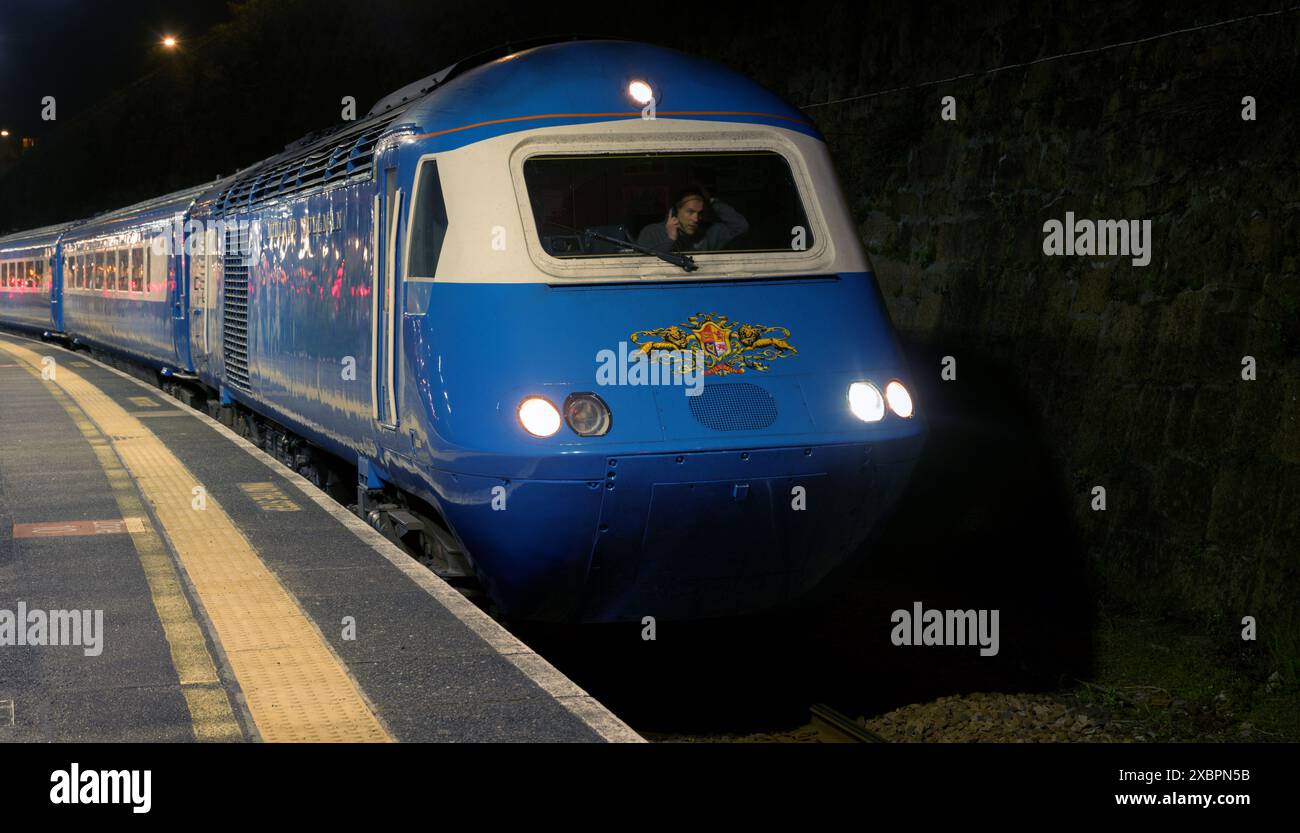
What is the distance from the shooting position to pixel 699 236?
661 cm

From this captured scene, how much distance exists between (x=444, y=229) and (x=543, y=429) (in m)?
1.30

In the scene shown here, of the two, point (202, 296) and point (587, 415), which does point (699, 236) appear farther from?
point (202, 296)

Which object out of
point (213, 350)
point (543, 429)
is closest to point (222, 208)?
point (213, 350)

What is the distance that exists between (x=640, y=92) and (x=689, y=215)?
0.64 metres

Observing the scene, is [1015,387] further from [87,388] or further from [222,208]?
[87,388]

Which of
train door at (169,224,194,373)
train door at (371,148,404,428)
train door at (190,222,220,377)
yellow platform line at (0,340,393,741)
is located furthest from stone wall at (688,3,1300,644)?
train door at (169,224,194,373)

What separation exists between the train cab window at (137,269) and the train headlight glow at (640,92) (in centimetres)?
1510

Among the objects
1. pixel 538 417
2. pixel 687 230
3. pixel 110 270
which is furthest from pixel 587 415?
pixel 110 270

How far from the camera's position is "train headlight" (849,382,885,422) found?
20.1 ft

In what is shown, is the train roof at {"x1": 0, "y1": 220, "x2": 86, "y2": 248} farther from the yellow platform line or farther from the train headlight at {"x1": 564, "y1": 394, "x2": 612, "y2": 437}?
the train headlight at {"x1": 564, "y1": 394, "x2": 612, "y2": 437}

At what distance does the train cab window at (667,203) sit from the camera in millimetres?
6461

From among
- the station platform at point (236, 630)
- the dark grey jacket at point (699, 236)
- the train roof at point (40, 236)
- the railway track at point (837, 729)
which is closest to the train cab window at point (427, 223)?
the dark grey jacket at point (699, 236)

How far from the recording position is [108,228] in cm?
2433

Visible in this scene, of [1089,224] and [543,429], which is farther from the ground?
[1089,224]
